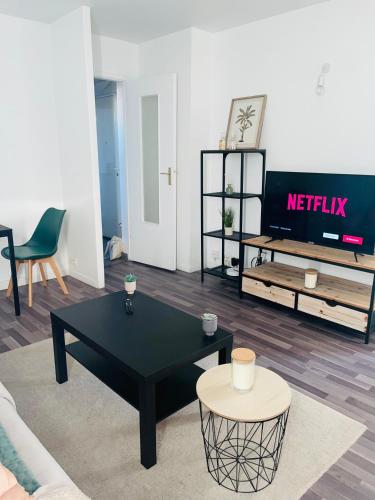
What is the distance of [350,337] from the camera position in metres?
2.98

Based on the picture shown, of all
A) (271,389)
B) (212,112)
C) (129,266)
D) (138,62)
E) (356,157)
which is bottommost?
(129,266)

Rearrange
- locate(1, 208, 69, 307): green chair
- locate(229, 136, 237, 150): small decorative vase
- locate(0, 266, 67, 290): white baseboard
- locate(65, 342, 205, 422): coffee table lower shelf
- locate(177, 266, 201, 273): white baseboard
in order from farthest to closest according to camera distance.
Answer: locate(177, 266, 201, 273): white baseboard, locate(0, 266, 67, 290): white baseboard, locate(229, 136, 237, 150): small decorative vase, locate(1, 208, 69, 307): green chair, locate(65, 342, 205, 422): coffee table lower shelf

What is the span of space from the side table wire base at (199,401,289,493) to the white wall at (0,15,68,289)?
9.53 feet

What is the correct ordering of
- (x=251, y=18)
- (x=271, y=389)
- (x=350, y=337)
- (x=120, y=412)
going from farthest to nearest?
(x=251, y=18) → (x=350, y=337) → (x=120, y=412) → (x=271, y=389)

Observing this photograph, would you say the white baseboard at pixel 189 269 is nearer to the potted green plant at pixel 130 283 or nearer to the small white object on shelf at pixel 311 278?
the small white object on shelf at pixel 311 278

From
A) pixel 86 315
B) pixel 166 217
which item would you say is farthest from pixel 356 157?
pixel 86 315

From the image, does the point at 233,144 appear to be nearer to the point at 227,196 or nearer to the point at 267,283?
the point at 227,196

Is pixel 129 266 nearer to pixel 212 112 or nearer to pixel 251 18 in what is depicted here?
pixel 212 112

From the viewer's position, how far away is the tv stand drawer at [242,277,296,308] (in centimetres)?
328

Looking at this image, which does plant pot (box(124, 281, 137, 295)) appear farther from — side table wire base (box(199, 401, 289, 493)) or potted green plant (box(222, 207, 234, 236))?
potted green plant (box(222, 207, 234, 236))

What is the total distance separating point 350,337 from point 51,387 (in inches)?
83.3

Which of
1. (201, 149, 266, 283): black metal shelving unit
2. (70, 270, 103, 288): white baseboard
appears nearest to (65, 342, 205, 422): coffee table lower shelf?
(70, 270, 103, 288): white baseboard

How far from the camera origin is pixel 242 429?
200 cm

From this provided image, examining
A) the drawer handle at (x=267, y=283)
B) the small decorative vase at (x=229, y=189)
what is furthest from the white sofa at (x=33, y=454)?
the small decorative vase at (x=229, y=189)
